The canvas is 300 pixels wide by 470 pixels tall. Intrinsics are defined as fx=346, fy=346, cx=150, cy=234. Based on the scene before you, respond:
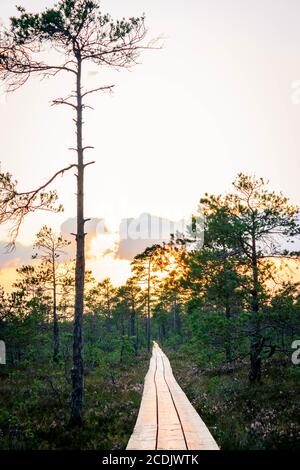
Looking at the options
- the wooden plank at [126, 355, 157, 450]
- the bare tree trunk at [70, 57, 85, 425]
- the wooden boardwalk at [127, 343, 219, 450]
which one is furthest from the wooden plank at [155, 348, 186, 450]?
the bare tree trunk at [70, 57, 85, 425]

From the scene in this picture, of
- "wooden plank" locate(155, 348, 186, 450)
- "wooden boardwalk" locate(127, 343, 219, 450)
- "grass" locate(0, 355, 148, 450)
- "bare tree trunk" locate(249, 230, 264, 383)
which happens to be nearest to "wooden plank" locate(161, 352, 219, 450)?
"wooden boardwalk" locate(127, 343, 219, 450)

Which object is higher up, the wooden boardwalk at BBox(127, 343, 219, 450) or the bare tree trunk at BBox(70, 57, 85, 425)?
the bare tree trunk at BBox(70, 57, 85, 425)

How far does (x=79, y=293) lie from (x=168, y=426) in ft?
17.1

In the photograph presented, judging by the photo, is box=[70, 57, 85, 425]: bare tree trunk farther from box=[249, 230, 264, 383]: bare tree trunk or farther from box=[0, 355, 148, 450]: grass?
box=[249, 230, 264, 383]: bare tree trunk

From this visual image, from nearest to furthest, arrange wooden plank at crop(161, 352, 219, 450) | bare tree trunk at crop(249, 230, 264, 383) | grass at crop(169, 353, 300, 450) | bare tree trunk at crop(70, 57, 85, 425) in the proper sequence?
wooden plank at crop(161, 352, 219, 450) < grass at crop(169, 353, 300, 450) < bare tree trunk at crop(70, 57, 85, 425) < bare tree trunk at crop(249, 230, 264, 383)

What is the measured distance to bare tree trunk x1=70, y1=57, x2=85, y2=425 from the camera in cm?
1116

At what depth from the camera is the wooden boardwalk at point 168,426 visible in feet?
31.0

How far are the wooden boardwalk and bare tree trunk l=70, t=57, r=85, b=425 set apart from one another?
2.07 metres

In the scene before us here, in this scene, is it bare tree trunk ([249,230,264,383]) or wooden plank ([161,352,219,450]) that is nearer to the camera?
wooden plank ([161,352,219,450])

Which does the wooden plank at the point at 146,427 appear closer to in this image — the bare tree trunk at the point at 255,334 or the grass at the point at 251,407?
the grass at the point at 251,407

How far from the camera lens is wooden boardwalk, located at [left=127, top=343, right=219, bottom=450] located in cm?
945

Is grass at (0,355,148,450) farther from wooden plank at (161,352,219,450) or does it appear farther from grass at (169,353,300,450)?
grass at (169,353,300,450)

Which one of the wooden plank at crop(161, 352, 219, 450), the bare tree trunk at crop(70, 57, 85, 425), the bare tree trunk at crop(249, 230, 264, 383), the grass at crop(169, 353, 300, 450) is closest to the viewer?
the wooden plank at crop(161, 352, 219, 450)
